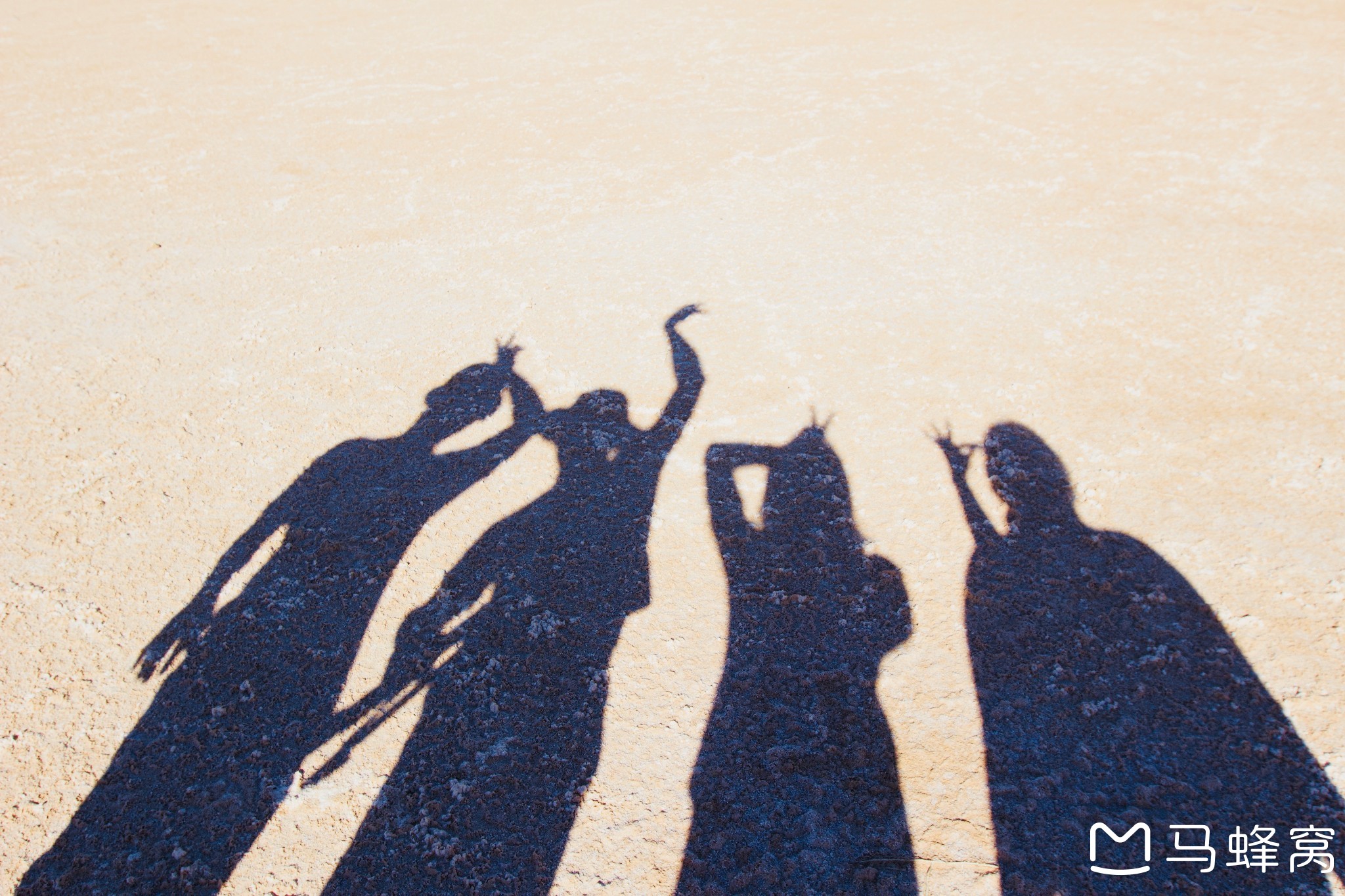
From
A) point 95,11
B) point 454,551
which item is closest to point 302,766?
point 454,551

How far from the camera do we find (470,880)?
2.89 metres

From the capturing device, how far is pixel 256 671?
3643mm

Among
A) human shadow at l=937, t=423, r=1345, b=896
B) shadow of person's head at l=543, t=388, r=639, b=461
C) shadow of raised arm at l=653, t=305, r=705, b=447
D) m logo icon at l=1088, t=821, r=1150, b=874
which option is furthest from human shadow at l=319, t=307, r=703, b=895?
m logo icon at l=1088, t=821, r=1150, b=874

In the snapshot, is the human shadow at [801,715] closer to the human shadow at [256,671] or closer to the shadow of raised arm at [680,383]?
the shadow of raised arm at [680,383]

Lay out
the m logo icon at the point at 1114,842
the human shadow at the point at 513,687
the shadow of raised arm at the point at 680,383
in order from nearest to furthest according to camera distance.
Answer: the m logo icon at the point at 1114,842 < the human shadow at the point at 513,687 < the shadow of raised arm at the point at 680,383

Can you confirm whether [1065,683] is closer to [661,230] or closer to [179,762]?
[179,762]

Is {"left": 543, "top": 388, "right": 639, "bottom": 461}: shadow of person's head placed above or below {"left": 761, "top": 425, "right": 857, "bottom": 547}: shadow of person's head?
above

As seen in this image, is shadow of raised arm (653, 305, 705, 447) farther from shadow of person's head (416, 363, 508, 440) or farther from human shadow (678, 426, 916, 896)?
shadow of person's head (416, 363, 508, 440)

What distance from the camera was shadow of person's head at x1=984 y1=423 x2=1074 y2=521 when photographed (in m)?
4.29

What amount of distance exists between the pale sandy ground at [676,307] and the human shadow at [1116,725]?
134mm

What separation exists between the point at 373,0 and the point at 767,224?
1244 cm

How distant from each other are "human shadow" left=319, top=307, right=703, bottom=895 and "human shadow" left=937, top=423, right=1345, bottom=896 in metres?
1.64

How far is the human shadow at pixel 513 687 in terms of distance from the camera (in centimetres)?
297

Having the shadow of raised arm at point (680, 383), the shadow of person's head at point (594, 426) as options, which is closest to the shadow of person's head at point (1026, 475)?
the shadow of raised arm at point (680, 383)
